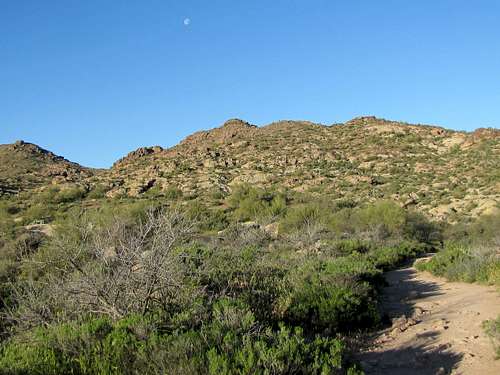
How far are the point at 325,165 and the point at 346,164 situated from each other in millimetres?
1842

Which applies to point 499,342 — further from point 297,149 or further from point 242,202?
point 297,149

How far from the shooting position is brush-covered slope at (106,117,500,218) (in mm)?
31250

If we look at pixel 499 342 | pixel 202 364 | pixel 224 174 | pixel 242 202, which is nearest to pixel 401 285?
pixel 499 342

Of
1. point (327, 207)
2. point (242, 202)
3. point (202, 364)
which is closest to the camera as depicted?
point (202, 364)

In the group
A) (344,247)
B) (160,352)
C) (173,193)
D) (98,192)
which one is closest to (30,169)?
(98,192)

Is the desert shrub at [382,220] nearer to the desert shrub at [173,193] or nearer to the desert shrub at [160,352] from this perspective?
the desert shrub at [173,193]

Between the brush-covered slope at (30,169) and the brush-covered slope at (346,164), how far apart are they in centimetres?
534

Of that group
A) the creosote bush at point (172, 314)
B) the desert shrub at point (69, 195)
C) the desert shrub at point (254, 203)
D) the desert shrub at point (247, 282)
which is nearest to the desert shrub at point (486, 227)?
the desert shrub at point (254, 203)

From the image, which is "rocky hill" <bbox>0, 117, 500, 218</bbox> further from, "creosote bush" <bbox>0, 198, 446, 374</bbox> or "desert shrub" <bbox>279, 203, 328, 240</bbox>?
"creosote bush" <bbox>0, 198, 446, 374</bbox>

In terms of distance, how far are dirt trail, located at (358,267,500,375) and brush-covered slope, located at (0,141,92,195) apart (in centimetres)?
3893

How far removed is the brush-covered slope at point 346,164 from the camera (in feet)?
103

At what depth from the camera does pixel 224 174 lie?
41094 mm

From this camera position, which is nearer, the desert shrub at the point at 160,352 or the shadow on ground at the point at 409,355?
the desert shrub at the point at 160,352

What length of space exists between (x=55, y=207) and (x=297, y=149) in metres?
23.9
